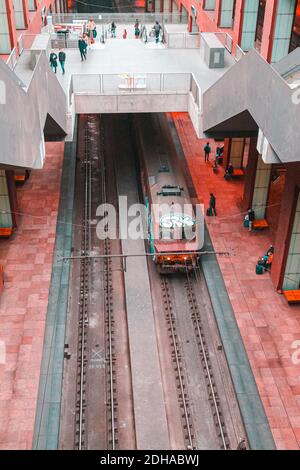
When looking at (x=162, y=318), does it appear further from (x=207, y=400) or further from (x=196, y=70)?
(x=196, y=70)

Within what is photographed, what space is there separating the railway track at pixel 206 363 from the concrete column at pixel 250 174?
5775 mm

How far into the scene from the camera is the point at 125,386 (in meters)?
19.9

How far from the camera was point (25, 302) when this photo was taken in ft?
76.6

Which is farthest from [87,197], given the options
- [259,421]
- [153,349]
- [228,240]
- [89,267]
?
[259,421]

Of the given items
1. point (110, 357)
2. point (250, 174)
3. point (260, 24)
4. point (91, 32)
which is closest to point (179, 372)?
point (110, 357)

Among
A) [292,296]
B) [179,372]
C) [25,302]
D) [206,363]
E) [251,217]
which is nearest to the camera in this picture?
[179,372]

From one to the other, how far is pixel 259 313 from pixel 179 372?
470cm

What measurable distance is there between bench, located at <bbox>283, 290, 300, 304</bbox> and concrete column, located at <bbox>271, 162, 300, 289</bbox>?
352 mm

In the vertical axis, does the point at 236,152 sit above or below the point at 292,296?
above

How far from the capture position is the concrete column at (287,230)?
70.8 feet

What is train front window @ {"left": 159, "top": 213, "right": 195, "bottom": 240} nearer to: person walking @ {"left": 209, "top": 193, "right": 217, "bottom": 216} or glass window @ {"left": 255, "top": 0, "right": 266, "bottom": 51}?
person walking @ {"left": 209, "top": 193, "right": 217, "bottom": 216}

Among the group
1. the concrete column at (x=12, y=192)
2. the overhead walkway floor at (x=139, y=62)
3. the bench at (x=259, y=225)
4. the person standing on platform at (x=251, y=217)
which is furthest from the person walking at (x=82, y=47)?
the bench at (x=259, y=225)

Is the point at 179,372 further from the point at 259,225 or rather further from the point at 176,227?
the point at 259,225

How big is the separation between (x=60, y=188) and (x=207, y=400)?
1744 centimetres
